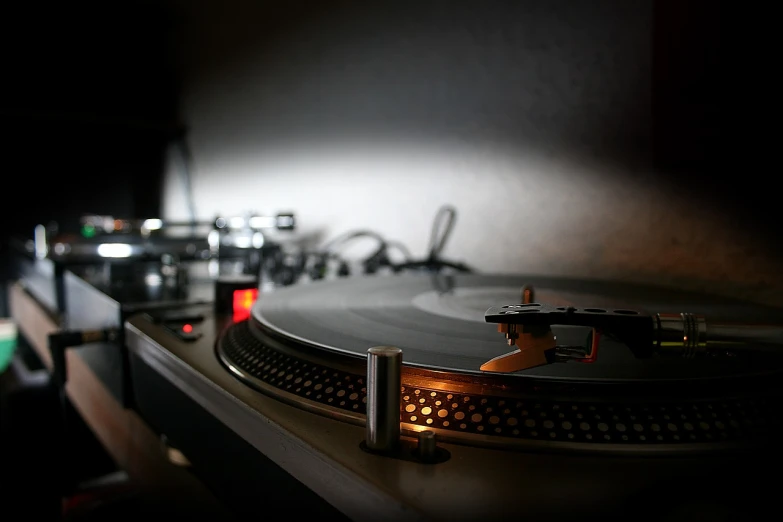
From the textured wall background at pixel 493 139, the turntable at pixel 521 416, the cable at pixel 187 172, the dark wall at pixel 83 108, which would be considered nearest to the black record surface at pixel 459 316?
→ the turntable at pixel 521 416

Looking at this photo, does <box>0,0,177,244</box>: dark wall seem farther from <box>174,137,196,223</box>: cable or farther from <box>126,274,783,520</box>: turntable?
<box>126,274,783,520</box>: turntable

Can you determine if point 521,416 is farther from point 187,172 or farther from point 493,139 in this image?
point 187,172

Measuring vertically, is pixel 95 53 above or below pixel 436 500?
above

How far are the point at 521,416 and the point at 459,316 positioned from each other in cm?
30

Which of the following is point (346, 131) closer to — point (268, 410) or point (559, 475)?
point (268, 410)

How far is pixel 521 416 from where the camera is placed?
0.43m

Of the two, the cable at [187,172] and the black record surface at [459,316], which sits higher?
the cable at [187,172]

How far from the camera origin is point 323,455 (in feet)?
1.37

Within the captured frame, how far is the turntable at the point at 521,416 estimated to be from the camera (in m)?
0.36

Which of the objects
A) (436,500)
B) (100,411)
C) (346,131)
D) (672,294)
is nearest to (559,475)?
(436,500)

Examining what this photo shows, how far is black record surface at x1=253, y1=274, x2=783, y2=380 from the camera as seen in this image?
49cm

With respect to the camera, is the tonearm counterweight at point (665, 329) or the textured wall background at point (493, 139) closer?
the tonearm counterweight at point (665, 329)

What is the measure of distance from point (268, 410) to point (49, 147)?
297cm

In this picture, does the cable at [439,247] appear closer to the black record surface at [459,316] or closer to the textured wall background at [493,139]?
the textured wall background at [493,139]
